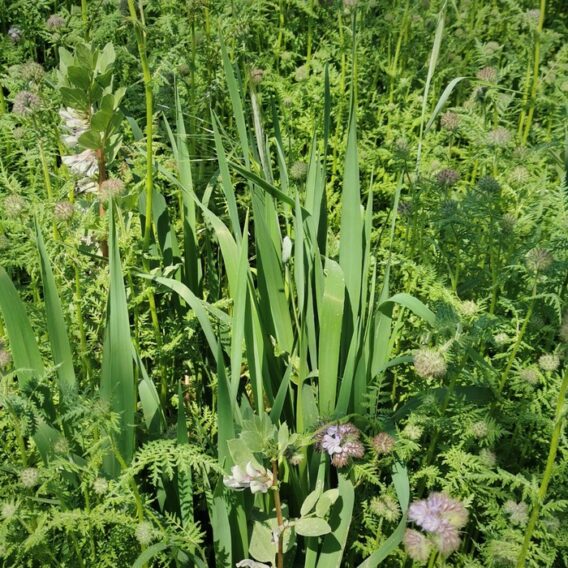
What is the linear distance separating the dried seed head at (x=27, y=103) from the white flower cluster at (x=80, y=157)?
0.10 metres

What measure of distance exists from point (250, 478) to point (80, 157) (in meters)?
0.93

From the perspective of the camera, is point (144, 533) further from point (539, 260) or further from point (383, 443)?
point (539, 260)

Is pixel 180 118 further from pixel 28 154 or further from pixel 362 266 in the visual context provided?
pixel 362 266

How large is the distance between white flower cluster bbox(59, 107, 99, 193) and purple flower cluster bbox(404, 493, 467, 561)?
113 centimetres

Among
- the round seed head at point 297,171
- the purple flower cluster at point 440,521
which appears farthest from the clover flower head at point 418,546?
the round seed head at point 297,171

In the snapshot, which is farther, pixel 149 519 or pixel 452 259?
pixel 452 259

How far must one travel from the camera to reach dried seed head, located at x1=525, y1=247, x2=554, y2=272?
154cm

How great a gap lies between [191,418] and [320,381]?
44 cm

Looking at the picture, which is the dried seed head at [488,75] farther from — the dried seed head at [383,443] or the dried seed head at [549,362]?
the dried seed head at [383,443]

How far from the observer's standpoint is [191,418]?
1940 mm

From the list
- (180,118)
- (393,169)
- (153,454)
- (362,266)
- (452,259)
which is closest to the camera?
(153,454)

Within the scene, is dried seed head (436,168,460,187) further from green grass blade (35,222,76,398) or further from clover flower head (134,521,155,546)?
clover flower head (134,521,155,546)

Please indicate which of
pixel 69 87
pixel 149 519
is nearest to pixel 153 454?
pixel 149 519

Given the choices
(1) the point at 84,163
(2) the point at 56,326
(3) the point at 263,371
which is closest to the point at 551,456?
(3) the point at 263,371
